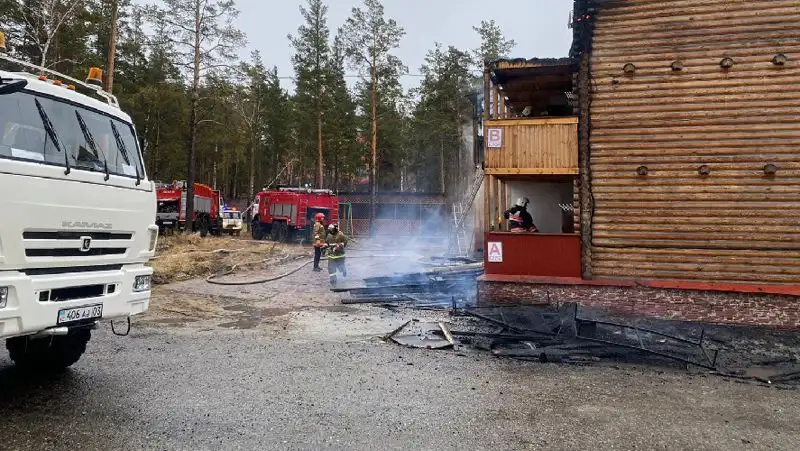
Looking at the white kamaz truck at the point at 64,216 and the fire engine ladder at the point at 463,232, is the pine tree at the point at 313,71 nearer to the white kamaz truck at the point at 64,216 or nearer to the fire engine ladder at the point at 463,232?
the fire engine ladder at the point at 463,232

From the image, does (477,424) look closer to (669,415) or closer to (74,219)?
(669,415)

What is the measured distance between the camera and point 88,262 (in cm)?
452

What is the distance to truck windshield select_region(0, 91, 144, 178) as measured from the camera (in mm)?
4074

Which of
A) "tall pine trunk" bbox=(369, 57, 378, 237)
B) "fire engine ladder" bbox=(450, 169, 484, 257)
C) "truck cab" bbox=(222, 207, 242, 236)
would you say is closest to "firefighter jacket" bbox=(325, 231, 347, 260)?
"fire engine ladder" bbox=(450, 169, 484, 257)

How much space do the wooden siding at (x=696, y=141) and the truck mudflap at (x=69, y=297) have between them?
903 centimetres

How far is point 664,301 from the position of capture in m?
10.2

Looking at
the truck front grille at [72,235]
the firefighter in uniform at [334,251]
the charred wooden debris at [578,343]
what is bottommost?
the charred wooden debris at [578,343]

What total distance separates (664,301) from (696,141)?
11.0 ft

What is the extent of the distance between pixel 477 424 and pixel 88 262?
380 cm

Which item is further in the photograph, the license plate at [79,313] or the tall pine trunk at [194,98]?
the tall pine trunk at [194,98]

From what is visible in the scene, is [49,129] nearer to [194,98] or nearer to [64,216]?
[64,216]

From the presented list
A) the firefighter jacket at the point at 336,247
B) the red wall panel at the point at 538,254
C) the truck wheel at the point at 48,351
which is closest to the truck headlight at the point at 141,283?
the truck wheel at the point at 48,351

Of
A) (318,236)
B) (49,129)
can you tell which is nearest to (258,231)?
(318,236)

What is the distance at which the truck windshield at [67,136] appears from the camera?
4.07 m
